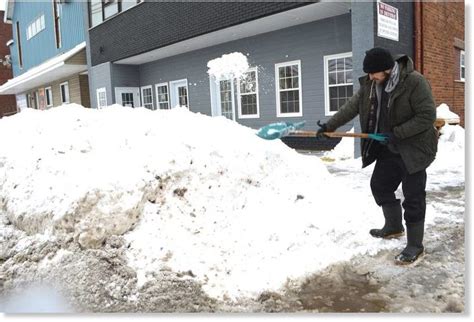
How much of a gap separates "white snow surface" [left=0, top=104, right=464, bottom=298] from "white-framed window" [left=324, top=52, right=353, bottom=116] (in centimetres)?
411

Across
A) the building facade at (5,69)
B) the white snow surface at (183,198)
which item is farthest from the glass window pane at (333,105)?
the building facade at (5,69)

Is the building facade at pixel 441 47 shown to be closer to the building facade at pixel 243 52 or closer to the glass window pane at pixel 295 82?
the building facade at pixel 243 52

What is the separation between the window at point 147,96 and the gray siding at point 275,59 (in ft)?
0.84

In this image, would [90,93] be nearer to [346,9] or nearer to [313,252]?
[346,9]

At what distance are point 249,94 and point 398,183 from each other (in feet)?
21.7

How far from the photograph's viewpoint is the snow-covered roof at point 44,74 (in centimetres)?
865

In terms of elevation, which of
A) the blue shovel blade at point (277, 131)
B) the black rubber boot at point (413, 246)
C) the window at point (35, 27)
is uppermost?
the window at point (35, 27)

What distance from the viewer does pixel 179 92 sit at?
10984 millimetres

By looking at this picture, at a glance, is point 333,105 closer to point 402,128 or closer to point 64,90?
point 402,128

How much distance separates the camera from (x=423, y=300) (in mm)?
2455

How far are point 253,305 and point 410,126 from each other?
1574 millimetres

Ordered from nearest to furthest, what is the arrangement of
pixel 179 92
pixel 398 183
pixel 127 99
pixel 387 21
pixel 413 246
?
1. pixel 413 246
2. pixel 398 183
3. pixel 387 21
4. pixel 179 92
5. pixel 127 99

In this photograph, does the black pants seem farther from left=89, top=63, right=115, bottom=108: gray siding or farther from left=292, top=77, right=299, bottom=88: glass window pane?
left=89, top=63, right=115, bottom=108: gray siding

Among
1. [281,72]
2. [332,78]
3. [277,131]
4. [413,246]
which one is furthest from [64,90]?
[413,246]
